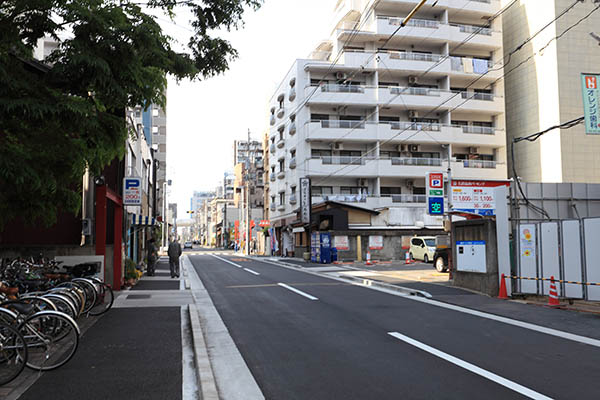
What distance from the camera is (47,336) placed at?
21.1 ft

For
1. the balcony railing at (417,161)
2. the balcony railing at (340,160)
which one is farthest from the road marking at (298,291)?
the balcony railing at (417,161)

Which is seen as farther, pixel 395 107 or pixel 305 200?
pixel 395 107

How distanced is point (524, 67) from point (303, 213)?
101 feet

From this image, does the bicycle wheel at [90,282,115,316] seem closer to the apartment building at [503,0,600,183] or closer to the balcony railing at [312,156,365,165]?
the balcony railing at [312,156,365,165]

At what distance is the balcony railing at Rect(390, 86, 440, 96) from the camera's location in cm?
4934

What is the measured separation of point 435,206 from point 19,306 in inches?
849

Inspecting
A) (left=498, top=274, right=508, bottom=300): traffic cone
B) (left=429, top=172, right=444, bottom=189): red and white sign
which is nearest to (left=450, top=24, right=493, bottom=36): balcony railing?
(left=429, top=172, right=444, bottom=189): red and white sign

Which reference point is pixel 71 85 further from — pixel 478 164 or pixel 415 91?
pixel 478 164

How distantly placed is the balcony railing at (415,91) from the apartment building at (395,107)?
10 cm

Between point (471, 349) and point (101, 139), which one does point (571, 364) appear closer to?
point (471, 349)

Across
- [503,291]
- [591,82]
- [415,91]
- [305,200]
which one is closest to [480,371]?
[503,291]

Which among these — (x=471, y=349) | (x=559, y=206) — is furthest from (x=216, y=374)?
(x=559, y=206)

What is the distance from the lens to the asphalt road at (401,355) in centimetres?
571

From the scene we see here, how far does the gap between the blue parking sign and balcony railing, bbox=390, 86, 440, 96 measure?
86.4 ft
